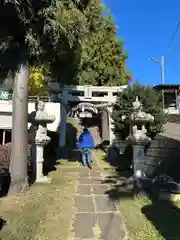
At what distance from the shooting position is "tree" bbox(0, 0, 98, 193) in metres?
6.92

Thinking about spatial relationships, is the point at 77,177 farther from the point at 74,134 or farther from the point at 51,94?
the point at 74,134

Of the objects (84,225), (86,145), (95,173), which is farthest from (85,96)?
(84,225)

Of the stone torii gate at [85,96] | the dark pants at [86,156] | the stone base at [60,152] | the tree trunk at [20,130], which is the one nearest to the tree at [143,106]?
the dark pants at [86,156]

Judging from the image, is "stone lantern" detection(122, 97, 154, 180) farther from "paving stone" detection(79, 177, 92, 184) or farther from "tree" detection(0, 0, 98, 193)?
"tree" detection(0, 0, 98, 193)

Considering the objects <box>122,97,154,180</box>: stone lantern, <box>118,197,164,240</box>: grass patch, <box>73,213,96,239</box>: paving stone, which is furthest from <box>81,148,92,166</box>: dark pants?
<box>73,213,96,239</box>: paving stone

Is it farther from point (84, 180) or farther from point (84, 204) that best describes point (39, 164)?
point (84, 204)

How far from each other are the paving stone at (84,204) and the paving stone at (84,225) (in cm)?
30

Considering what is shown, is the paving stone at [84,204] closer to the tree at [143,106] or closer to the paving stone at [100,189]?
the paving stone at [100,189]

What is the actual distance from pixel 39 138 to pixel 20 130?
101 cm

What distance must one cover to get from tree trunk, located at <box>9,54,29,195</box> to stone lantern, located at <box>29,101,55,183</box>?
844 millimetres

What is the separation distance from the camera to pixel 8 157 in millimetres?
7562

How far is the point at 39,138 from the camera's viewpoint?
26.4 ft

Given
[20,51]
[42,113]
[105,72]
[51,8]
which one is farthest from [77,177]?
[105,72]

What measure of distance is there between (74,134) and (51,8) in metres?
14.6
